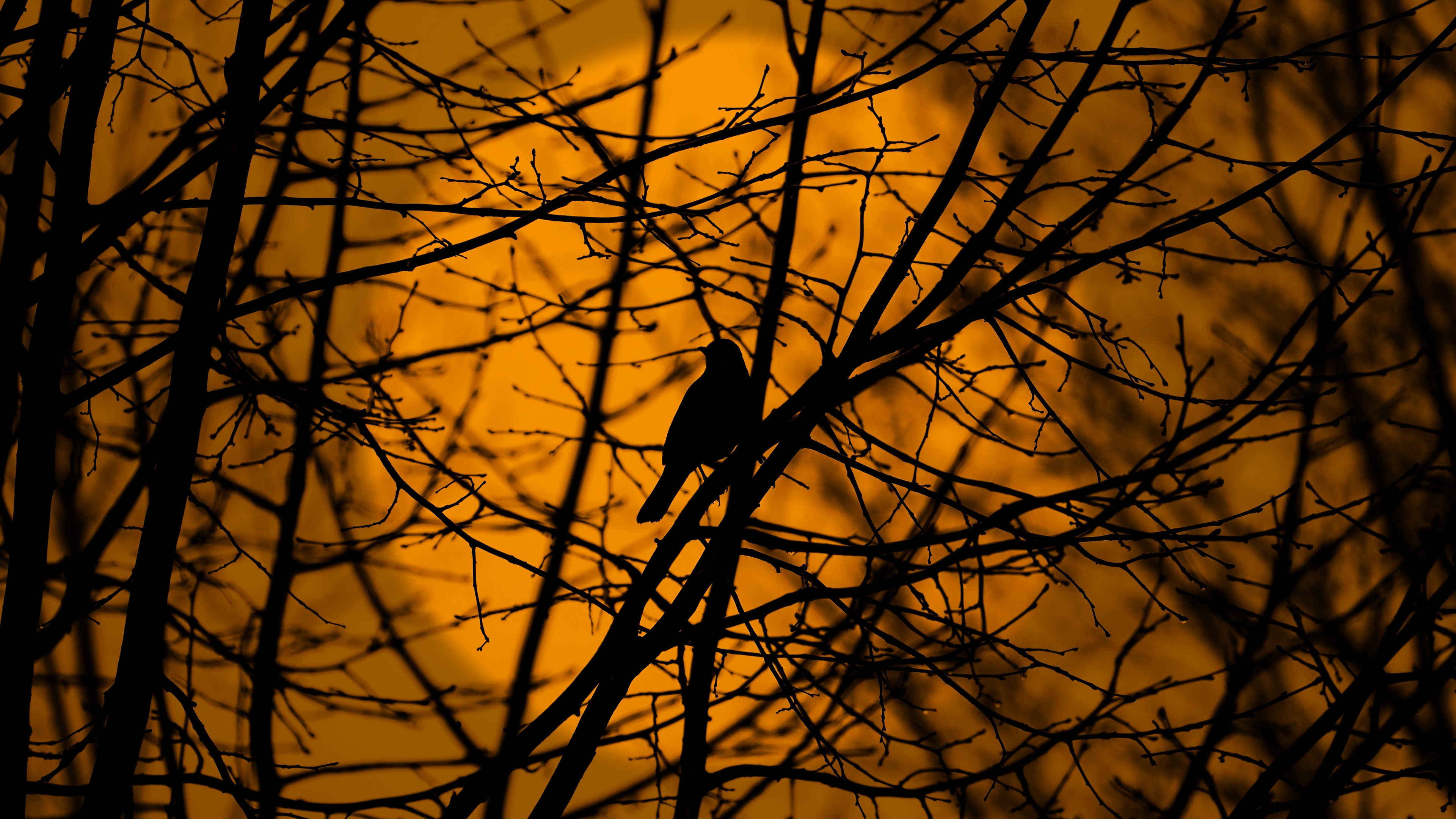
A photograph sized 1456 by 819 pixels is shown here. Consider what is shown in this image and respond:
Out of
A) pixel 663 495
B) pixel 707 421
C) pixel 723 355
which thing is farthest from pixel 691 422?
pixel 663 495

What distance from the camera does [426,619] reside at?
3.72m

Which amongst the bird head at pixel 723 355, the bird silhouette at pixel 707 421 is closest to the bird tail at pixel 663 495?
the bird silhouette at pixel 707 421

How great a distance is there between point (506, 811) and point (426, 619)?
32.9 inches

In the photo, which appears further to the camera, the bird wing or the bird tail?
the bird tail

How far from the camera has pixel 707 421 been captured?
2668mm

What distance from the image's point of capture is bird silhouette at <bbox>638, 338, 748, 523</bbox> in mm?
2691

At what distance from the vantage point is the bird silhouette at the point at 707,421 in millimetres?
2691

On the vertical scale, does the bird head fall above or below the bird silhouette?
above

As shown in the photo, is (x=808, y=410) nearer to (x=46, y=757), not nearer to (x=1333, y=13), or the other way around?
(x=46, y=757)

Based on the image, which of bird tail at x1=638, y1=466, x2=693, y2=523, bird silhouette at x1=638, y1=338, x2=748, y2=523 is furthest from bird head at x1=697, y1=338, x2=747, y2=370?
bird tail at x1=638, y1=466, x2=693, y2=523

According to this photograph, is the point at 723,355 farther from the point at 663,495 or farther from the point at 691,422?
the point at 663,495

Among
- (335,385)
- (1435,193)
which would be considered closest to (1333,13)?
(1435,193)

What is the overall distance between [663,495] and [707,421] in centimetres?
38

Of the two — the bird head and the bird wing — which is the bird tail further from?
the bird head
